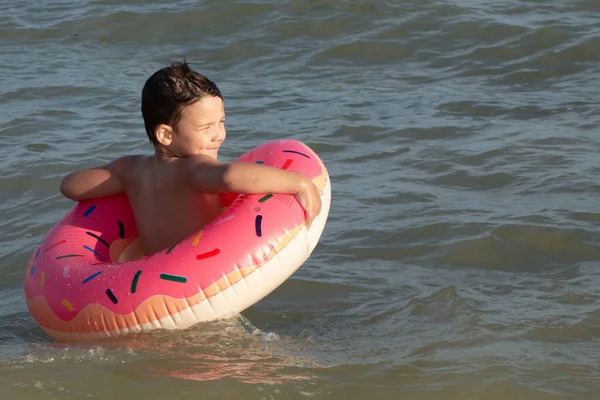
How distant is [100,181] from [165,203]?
0.35 meters

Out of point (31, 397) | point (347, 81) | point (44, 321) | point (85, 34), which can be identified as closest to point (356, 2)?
point (347, 81)

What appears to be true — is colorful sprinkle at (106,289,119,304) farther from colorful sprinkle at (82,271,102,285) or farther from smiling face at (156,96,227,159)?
smiling face at (156,96,227,159)

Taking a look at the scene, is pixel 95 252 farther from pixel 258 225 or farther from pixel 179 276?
pixel 258 225

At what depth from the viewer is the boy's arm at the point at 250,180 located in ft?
12.4

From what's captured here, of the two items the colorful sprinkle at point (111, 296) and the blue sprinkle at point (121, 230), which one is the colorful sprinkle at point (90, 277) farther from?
the blue sprinkle at point (121, 230)

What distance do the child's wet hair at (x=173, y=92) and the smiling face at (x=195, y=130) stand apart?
2cm

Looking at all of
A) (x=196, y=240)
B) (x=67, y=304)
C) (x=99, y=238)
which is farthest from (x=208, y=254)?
(x=99, y=238)

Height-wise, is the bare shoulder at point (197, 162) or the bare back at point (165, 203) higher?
the bare shoulder at point (197, 162)

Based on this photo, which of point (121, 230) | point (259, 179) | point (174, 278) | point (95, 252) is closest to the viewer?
point (174, 278)

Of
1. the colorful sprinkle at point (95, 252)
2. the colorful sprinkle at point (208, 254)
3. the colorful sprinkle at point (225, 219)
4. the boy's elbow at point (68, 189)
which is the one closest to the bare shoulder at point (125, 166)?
the boy's elbow at point (68, 189)

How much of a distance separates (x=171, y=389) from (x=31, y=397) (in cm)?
44

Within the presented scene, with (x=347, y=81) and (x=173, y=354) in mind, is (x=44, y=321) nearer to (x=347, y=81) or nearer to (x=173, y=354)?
(x=173, y=354)

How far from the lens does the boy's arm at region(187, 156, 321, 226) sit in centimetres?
379

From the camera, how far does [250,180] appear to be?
150 inches
